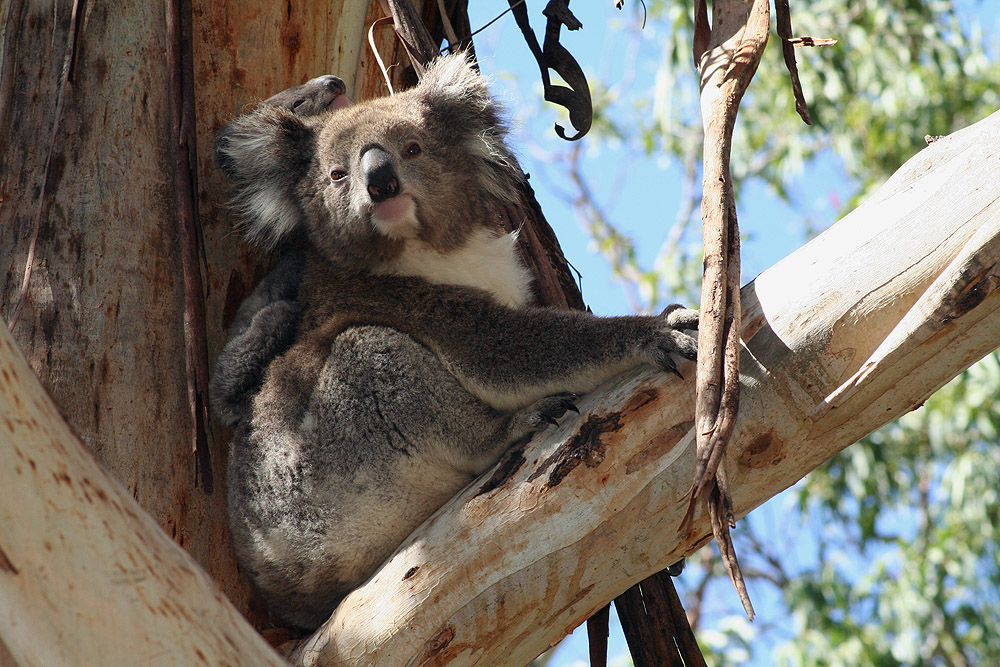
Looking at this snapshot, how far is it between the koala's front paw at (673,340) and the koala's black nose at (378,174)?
0.95 meters

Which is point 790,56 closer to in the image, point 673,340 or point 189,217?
point 673,340

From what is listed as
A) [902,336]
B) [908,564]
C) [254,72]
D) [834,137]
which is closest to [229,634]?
[902,336]

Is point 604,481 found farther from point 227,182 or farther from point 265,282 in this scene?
point 227,182

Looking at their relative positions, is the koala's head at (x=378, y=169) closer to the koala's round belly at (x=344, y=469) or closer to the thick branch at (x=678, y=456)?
the koala's round belly at (x=344, y=469)

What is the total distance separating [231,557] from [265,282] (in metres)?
0.81

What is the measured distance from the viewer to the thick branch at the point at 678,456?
6.77 ft

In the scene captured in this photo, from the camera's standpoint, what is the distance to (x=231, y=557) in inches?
105

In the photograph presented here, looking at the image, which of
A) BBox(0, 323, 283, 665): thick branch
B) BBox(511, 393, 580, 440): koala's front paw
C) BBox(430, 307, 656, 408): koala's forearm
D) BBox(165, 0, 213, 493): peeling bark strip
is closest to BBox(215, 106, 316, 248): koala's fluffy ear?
Answer: BBox(165, 0, 213, 493): peeling bark strip

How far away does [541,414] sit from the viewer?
2580 mm

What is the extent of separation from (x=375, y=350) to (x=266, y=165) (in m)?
0.69

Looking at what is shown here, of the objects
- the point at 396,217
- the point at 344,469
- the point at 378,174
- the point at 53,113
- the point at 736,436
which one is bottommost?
the point at 736,436

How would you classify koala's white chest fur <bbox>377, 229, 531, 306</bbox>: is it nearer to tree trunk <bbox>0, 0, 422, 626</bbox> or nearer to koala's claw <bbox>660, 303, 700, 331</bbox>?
tree trunk <bbox>0, 0, 422, 626</bbox>

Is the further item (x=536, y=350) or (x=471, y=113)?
(x=471, y=113)

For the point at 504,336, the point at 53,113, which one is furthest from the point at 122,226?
the point at 504,336
